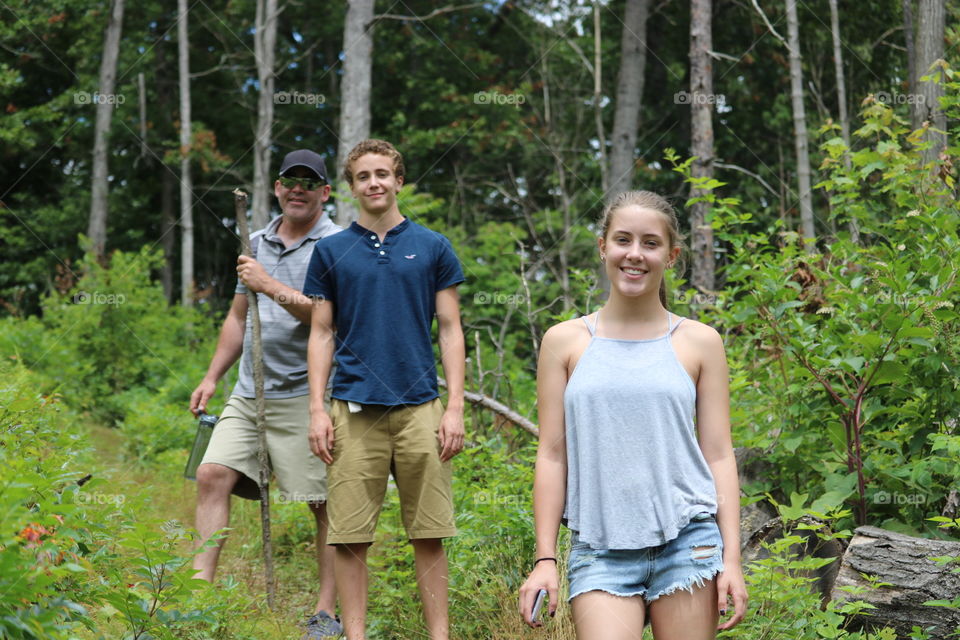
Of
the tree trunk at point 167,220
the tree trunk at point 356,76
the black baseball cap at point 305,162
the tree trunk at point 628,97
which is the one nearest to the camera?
the black baseball cap at point 305,162

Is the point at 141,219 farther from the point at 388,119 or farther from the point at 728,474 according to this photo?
the point at 728,474

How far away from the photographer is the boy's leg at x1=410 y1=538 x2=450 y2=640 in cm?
388

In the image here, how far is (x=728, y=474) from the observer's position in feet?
8.05

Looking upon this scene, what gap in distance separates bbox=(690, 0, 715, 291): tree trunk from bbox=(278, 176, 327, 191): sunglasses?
17.4 feet

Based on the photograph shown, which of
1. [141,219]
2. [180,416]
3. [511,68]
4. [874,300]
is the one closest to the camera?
[874,300]

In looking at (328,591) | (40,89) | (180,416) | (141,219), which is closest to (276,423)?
(328,591)

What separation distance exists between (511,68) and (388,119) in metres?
2.91

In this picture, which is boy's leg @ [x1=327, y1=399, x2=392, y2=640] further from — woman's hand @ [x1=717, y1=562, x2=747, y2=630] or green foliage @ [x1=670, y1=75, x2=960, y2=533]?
woman's hand @ [x1=717, y1=562, x2=747, y2=630]

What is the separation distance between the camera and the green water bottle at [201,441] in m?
4.68

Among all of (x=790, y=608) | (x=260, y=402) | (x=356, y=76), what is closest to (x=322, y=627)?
(x=260, y=402)

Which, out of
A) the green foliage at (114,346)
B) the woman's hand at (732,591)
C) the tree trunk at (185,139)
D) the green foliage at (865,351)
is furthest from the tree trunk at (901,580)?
the tree trunk at (185,139)

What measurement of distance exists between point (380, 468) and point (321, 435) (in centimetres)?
27

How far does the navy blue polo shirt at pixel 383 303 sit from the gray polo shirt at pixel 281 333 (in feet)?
1.57

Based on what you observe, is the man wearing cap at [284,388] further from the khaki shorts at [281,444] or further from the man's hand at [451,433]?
the man's hand at [451,433]
